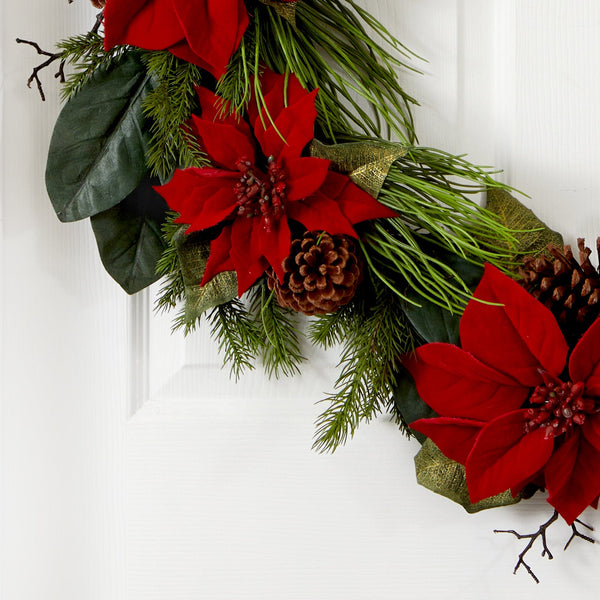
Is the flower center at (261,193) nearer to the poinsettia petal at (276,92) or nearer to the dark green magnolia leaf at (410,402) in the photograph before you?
the poinsettia petal at (276,92)

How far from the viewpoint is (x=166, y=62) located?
0.56 metres

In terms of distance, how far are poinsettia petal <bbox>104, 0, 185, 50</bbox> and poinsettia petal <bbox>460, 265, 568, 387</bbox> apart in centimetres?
34

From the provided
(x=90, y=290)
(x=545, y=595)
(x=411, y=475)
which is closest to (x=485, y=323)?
(x=411, y=475)

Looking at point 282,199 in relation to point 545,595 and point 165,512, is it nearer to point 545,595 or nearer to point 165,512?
point 165,512

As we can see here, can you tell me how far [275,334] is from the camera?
0.59m

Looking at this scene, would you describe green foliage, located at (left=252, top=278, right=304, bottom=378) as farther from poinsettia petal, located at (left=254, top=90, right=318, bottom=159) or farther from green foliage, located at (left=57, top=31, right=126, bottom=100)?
green foliage, located at (left=57, top=31, right=126, bottom=100)

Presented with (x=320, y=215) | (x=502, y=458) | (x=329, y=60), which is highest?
(x=329, y=60)

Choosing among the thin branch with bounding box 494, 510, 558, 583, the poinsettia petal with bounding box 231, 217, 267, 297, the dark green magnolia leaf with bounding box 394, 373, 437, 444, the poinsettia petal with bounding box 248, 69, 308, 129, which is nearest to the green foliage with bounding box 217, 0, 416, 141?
the poinsettia petal with bounding box 248, 69, 308, 129

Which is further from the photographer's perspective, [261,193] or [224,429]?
[224,429]

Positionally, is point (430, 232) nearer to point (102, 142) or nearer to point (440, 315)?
point (440, 315)

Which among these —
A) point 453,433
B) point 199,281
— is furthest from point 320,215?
point 453,433

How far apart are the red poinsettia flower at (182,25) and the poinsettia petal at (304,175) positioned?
0.11m

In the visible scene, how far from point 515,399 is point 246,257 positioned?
276mm

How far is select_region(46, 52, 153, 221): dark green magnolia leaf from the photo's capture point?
58cm
